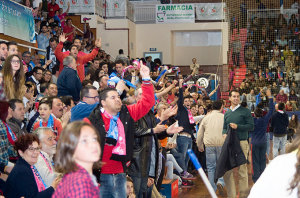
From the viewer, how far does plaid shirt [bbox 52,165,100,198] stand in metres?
2.80

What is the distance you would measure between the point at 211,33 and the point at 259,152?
1803 cm

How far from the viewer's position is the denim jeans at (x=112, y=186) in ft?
17.5

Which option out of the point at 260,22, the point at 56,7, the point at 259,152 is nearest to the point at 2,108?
the point at 259,152

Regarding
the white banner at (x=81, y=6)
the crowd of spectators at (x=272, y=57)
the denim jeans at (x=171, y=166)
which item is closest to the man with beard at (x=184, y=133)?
the denim jeans at (x=171, y=166)

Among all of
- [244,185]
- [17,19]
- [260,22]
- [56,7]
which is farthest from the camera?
[260,22]

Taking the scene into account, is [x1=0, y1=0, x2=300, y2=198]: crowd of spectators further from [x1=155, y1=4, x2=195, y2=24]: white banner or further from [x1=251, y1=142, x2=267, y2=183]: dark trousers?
[x1=155, y1=4, x2=195, y2=24]: white banner

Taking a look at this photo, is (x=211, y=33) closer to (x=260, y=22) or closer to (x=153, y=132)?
(x=260, y=22)

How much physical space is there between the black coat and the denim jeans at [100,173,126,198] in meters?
3.48

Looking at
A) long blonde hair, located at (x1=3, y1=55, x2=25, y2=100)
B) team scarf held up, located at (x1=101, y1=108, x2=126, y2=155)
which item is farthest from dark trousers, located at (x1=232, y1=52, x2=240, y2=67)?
team scarf held up, located at (x1=101, y1=108, x2=126, y2=155)

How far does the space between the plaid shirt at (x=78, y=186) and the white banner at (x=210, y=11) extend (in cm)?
2282

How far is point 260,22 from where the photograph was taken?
25219mm

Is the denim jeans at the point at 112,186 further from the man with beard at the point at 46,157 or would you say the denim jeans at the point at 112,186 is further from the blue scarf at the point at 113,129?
the man with beard at the point at 46,157

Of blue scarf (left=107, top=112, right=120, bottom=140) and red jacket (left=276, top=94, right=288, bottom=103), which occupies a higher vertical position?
blue scarf (left=107, top=112, right=120, bottom=140)

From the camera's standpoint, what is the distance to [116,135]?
5375mm
